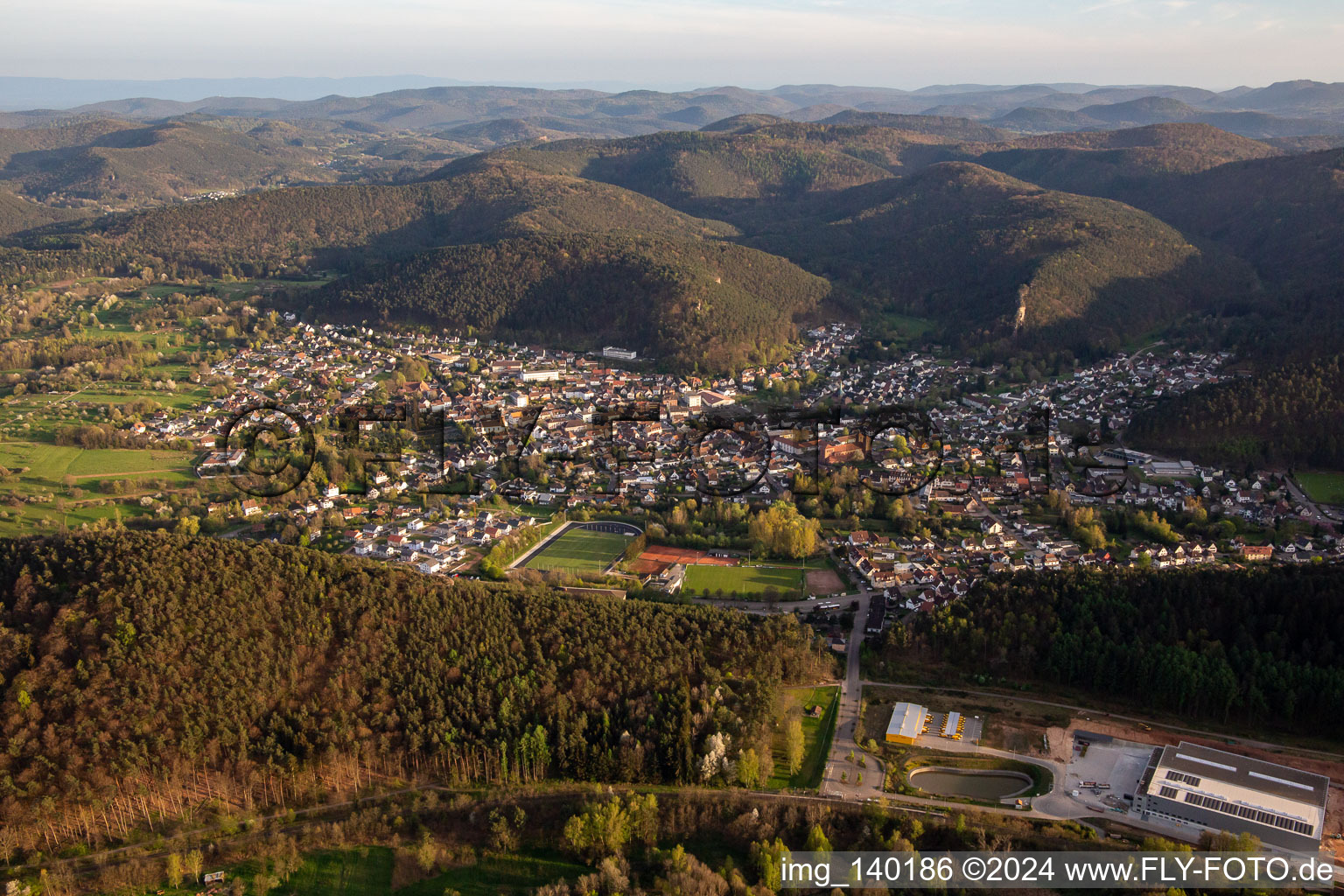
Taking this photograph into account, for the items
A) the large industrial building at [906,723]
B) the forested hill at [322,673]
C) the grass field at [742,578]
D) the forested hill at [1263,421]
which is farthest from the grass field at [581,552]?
the forested hill at [1263,421]

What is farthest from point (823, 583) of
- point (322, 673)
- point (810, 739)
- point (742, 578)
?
point (322, 673)

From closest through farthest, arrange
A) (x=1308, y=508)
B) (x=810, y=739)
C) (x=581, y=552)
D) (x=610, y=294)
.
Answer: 1. (x=810, y=739)
2. (x=581, y=552)
3. (x=1308, y=508)
4. (x=610, y=294)

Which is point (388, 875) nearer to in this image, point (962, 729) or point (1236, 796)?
point (962, 729)

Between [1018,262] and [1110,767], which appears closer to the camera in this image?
[1110,767]

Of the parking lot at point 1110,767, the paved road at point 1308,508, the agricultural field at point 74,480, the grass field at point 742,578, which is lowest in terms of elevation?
the parking lot at point 1110,767

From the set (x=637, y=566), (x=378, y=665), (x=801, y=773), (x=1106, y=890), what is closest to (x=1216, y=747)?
(x=1106, y=890)

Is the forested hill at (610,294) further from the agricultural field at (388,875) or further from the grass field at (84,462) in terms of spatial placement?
the agricultural field at (388,875)

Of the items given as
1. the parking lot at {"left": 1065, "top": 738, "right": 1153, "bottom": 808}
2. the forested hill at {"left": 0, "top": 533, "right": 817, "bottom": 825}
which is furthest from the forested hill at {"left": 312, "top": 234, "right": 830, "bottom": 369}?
the parking lot at {"left": 1065, "top": 738, "right": 1153, "bottom": 808}
